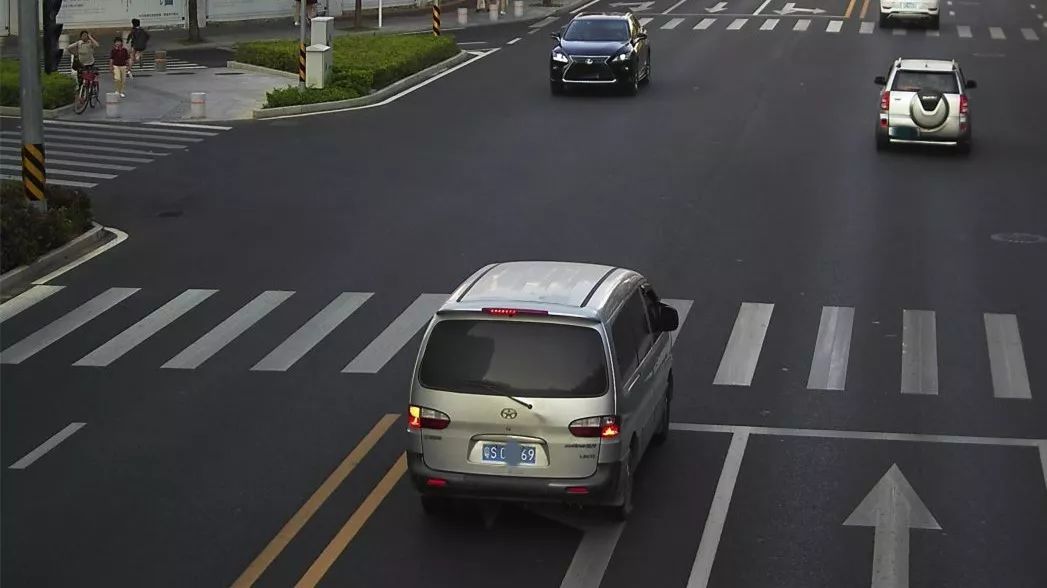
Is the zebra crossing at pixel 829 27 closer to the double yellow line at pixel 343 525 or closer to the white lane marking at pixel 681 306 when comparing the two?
the white lane marking at pixel 681 306

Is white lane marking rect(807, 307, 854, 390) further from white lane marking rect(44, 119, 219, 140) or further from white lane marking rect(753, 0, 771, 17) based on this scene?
white lane marking rect(753, 0, 771, 17)

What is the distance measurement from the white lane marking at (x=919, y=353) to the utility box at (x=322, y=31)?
76.0 feet

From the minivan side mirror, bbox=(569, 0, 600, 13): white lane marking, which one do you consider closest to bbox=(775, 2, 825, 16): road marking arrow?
bbox=(569, 0, 600, 13): white lane marking

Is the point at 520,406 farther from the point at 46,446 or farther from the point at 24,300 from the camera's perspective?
the point at 24,300

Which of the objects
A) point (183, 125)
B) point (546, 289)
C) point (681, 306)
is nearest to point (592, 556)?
point (546, 289)

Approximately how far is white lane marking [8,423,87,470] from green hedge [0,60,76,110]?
22720 millimetres

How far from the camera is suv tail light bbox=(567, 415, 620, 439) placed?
1204cm

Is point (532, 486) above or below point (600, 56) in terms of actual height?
below

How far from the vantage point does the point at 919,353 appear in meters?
18.0

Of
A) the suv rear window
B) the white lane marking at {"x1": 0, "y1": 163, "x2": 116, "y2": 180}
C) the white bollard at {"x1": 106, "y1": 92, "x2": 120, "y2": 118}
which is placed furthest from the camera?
the white bollard at {"x1": 106, "y1": 92, "x2": 120, "y2": 118}

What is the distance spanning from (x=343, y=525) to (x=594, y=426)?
7.27 ft

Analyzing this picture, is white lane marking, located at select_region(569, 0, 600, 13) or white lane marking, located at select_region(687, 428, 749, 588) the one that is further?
white lane marking, located at select_region(569, 0, 600, 13)

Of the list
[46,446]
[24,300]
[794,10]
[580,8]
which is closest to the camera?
[46,446]

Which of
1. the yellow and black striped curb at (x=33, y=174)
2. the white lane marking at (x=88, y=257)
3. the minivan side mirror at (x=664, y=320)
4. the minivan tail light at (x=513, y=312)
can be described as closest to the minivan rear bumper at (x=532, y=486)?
the minivan tail light at (x=513, y=312)
